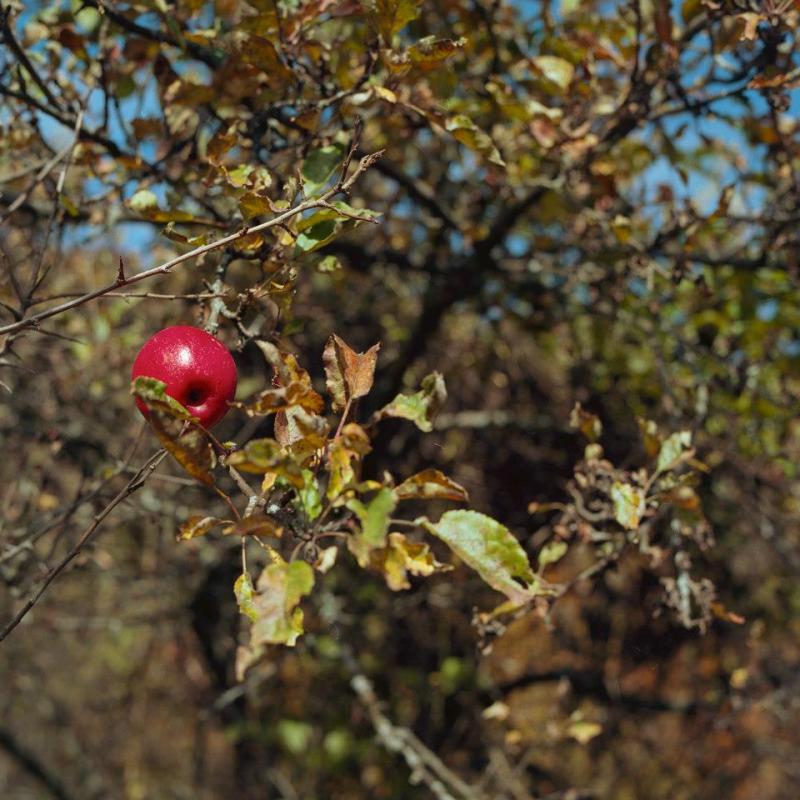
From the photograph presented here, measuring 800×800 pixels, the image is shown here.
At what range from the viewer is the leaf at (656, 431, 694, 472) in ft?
4.99

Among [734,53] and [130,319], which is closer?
[734,53]

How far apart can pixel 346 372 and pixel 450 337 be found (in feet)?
8.26

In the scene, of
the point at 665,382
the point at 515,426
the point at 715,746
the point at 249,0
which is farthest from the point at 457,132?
the point at 715,746

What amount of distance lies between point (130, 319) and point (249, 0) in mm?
2298

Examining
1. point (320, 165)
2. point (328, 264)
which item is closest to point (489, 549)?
point (328, 264)

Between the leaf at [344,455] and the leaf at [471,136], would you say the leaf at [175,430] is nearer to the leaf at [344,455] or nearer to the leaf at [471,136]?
the leaf at [344,455]

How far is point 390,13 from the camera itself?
1396mm

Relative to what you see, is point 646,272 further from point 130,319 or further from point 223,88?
point 130,319

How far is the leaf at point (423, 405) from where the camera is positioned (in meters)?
1.10

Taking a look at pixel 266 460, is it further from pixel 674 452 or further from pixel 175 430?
pixel 674 452

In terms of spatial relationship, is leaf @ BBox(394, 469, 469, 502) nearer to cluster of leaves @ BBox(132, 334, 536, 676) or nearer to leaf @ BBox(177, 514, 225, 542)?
cluster of leaves @ BBox(132, 334, 536, 676)

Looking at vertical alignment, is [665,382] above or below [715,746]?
above

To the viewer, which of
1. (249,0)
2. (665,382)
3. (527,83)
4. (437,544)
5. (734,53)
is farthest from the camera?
(437,544)

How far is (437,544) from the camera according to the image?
3066mm
